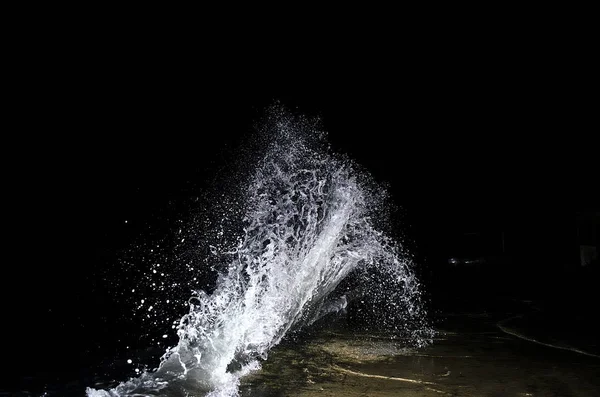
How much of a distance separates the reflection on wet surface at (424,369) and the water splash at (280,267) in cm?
45

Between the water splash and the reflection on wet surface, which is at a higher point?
the water splash

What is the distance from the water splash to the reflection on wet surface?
17.7 inches

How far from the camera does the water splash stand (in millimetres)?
6293

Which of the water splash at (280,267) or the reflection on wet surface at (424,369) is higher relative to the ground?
the water splash at (280,267)

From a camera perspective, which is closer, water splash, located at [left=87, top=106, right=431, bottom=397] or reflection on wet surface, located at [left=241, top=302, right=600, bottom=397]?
reflection on wet surface, located at [left=241, top=302, right=600, bottom=397]

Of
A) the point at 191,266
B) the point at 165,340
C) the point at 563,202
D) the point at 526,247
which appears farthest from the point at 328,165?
the point at 526,247

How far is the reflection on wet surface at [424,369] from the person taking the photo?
534 centimetres

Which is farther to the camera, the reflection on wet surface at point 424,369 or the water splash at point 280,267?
the water splash at point 280,267

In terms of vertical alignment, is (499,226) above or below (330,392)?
above

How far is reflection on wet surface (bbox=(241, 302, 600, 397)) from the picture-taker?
5344 mm

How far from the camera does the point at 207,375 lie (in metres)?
5.88

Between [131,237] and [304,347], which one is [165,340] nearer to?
[304,347]

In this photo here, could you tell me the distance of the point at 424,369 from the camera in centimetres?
619

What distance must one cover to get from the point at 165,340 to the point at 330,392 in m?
4.75
